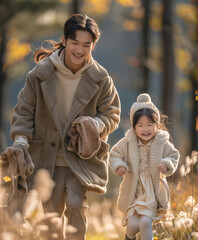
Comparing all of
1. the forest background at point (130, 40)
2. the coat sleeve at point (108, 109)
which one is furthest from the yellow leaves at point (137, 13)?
the coat sleeve at point (108, 109)

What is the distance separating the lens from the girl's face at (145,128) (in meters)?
4.40

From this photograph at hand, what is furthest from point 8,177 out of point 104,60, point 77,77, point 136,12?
point 104,60

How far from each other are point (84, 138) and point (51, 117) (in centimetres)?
35

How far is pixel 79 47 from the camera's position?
4520 millimetres

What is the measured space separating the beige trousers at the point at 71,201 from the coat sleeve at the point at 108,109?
429mm

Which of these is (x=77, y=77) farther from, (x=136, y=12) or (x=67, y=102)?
(x=136, y=12)

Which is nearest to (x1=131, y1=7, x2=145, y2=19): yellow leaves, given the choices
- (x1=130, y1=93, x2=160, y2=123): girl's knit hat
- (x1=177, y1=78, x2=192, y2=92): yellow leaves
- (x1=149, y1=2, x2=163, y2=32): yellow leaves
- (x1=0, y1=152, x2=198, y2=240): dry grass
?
(x1=149, y1=2, x2=163, y2=32): yellow leaves

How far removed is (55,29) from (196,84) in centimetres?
642

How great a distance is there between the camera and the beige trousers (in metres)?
4.47

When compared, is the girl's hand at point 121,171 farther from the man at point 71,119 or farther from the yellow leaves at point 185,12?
the yellow leaves at point 185,12

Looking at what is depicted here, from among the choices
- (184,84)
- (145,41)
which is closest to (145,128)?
(145,41)

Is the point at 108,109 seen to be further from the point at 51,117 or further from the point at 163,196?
the point at 163,196

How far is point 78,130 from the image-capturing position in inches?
176

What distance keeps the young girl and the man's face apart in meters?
0.55
